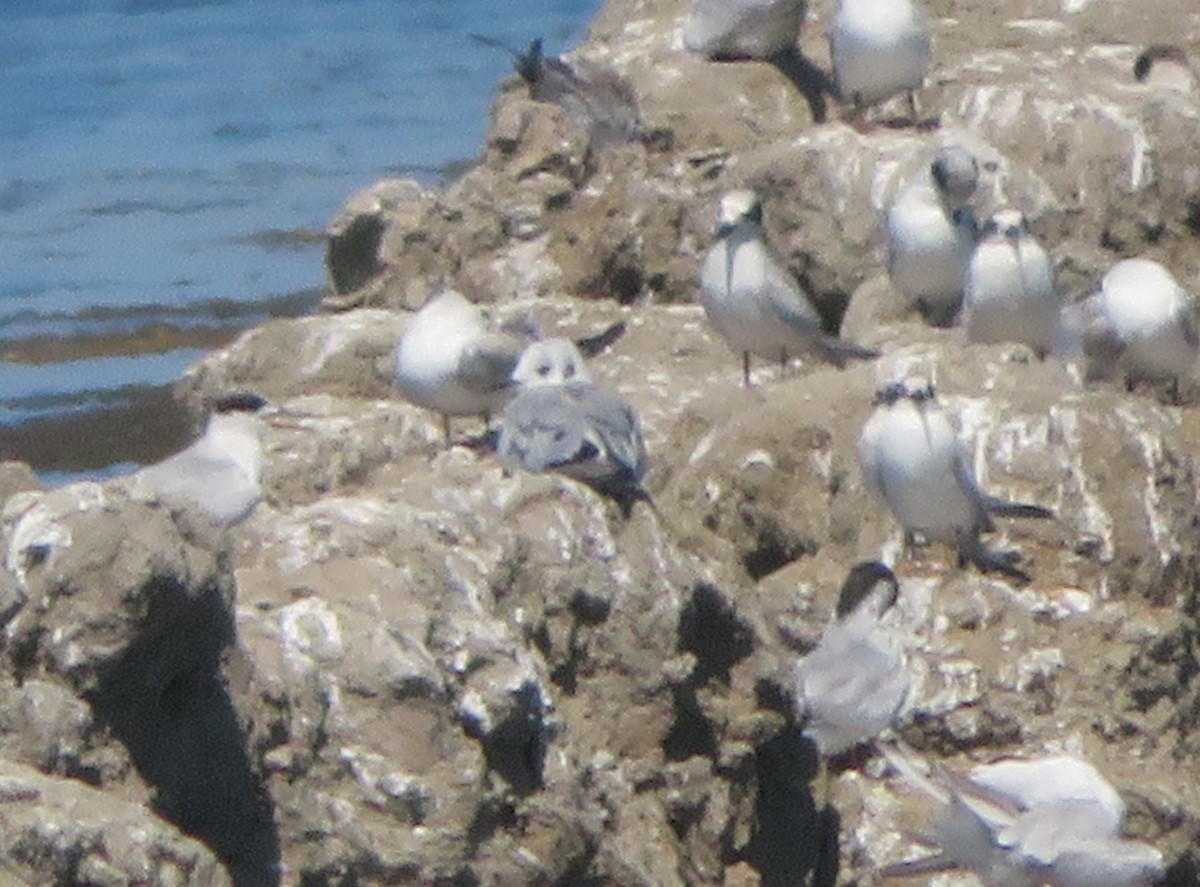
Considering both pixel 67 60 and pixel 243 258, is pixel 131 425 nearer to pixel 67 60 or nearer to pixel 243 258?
pixel 243 258

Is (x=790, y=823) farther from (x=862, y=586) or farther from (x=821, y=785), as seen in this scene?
(x=862, y=586)

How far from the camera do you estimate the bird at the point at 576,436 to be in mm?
8375

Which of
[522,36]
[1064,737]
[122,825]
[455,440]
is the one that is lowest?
[522,36]

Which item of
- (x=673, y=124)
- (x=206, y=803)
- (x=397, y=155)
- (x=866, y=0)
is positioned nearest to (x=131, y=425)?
(x=673, y=124)

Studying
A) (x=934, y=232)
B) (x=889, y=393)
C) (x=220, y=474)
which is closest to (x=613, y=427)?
(x=889, y=393)

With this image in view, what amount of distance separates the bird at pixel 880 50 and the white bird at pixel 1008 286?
1538mm

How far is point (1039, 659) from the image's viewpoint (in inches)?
352

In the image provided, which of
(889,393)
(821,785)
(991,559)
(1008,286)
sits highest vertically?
(889,393)

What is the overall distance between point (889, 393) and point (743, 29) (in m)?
4.04

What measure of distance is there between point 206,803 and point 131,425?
7.60 metres

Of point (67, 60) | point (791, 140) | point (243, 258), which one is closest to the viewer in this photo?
point (791, 140)

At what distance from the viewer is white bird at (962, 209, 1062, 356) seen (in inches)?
424

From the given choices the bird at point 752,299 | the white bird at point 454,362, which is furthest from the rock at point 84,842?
the bird at point 752,299

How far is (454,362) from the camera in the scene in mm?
9984
